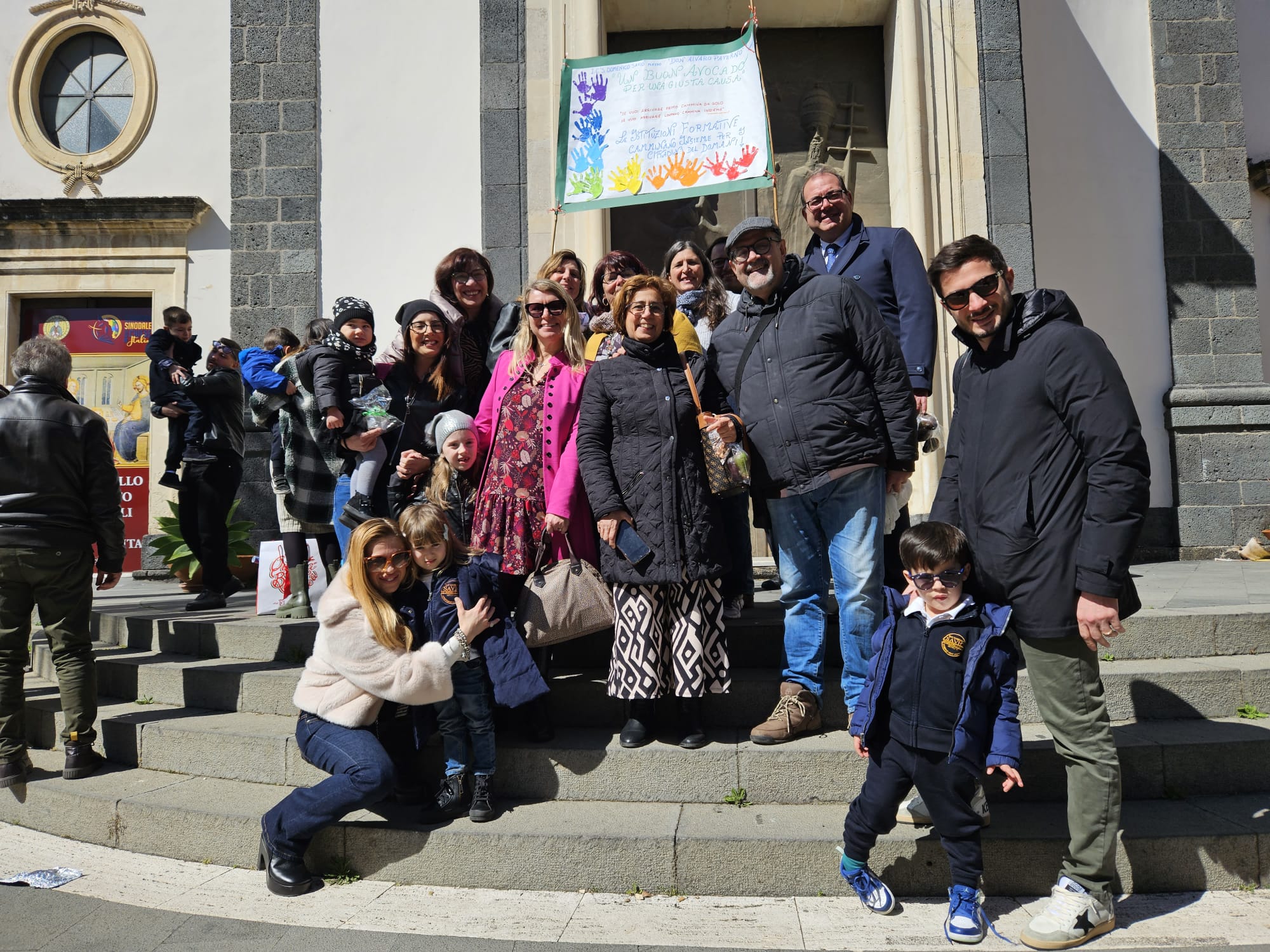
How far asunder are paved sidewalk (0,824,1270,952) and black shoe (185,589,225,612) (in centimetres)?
275

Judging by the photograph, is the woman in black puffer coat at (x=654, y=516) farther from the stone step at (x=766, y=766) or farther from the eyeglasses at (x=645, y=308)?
the stone step at (x=766, y=766)

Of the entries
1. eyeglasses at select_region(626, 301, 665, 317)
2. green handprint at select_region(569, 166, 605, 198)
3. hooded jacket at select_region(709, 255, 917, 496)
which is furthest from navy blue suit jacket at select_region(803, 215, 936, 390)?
green handprint at select_region(569, 166, 605, 198)

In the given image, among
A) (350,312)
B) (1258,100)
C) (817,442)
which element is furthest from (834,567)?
(1258,100)

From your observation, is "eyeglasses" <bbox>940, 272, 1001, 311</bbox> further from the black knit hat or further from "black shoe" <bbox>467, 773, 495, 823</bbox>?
the black knit hat

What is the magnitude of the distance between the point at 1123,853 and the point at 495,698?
2.31 m

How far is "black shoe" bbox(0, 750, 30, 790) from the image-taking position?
4215mm

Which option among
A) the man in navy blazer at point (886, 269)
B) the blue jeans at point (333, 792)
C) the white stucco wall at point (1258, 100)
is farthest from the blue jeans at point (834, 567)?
the white stucco wall at point (1258, 100)

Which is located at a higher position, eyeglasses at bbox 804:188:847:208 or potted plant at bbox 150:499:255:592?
eyeglasses at bbox 804:188:847:208

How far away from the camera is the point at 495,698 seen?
143 inches

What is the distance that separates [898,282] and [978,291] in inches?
42.4

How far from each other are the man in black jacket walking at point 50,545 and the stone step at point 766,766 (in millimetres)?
975

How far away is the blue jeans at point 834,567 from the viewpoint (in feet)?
11.7

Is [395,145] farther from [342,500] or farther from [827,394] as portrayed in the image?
[827,394]

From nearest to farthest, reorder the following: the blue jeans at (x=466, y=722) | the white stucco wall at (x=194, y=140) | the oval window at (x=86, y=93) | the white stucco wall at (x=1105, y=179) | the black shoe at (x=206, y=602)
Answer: the blue jeans at (x=466, y=722) < the black shoe at (x=206, y=602) < the white stucco wall at (x=1105, y=179) < the white stucco wall at (x=194, y=140) < the oval window at (x=86, y=93)
